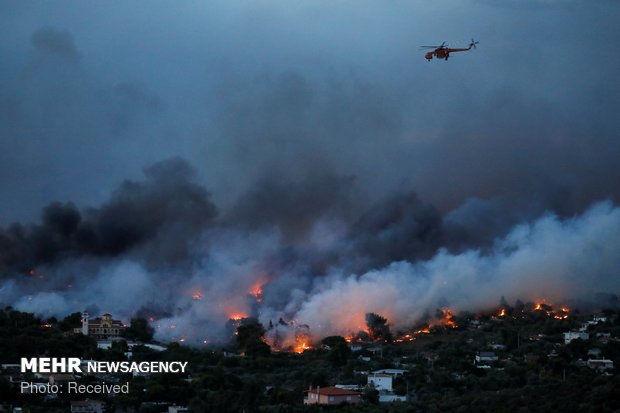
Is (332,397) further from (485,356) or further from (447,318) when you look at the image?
(447,318)

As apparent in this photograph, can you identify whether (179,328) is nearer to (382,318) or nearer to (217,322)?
(217,322)

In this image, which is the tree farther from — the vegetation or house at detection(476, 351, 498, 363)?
house at detection(476, 351, 498, 363)

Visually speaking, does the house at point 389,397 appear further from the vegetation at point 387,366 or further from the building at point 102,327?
the building at point 102,327

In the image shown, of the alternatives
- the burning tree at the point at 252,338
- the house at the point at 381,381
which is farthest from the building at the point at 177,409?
the burning tree at the point at 252,338

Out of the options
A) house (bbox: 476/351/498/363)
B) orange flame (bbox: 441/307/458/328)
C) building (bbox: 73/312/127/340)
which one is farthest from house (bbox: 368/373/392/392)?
orange flame (bbox: 441/307/458/328)

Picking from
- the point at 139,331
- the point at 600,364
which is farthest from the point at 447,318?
the point at 600,364

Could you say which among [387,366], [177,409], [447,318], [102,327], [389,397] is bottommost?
[177,409]

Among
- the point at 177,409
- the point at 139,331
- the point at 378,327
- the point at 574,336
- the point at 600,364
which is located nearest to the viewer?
the point at 177,409
